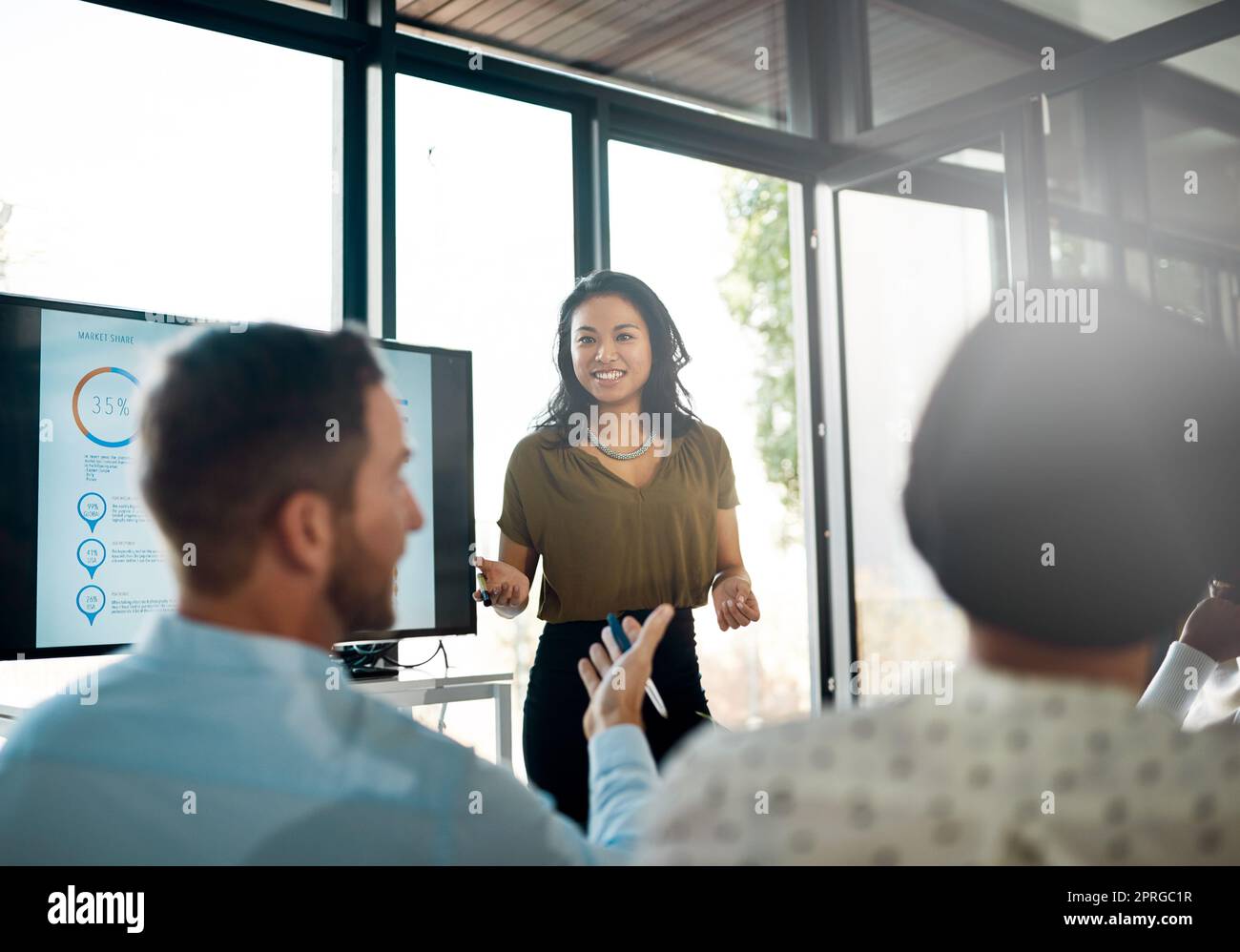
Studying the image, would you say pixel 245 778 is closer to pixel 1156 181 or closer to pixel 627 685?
A: pixel 627 685

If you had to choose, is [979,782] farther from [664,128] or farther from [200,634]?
[664,128]

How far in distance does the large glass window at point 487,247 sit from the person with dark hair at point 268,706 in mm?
1997

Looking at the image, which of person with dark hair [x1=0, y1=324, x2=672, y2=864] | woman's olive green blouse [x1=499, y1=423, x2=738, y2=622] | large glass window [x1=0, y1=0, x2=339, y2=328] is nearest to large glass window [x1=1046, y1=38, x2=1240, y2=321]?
woman's olive green blouse [x1=499, y1=423, x2=738, y2=622]

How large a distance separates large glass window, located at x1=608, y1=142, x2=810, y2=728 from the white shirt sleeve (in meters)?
2.02

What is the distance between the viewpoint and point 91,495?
6.34 feet

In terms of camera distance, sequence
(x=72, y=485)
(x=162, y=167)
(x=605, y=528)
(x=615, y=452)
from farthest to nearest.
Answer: (x=162, y=167), (x=615, y=452), (x=605, y=528), (x=72, y=485)

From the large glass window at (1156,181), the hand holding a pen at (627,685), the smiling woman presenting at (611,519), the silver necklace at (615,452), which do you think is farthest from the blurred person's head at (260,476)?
the large glass window at (1156,181)

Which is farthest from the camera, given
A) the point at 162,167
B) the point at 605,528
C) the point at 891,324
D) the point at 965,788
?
the point at 891,324

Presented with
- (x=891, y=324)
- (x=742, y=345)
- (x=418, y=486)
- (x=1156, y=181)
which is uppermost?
(x=1156, y=181)

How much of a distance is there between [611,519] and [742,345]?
2.72 meters

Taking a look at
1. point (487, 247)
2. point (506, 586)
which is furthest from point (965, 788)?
point (487, 247)

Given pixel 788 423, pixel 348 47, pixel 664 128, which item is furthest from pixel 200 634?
pixel 788 423

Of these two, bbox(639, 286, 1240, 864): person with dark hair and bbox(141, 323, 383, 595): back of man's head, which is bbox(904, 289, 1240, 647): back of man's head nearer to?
bbox(639, 286, 1240, 864): person with dark hair
